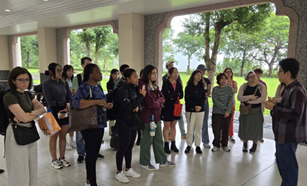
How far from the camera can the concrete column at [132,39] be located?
25.0 ft

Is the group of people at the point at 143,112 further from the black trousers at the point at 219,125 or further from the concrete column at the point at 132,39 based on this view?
the concrete column at the point at 132,39

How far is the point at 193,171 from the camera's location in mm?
3436

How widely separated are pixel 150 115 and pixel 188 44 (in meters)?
16.0

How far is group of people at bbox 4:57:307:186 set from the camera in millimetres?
2225

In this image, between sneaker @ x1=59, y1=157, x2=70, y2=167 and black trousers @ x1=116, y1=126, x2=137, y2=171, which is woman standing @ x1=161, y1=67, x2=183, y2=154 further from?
sneaker @ x1=59, y1=157, x2=70, y2=167

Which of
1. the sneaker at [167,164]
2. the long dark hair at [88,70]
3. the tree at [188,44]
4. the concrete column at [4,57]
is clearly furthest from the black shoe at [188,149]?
the concrete column at [4,57]

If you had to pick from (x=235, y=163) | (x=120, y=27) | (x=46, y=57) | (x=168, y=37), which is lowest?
(x=235, y=163)

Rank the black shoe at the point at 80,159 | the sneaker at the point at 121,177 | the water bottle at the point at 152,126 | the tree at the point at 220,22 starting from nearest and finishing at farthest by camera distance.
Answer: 1. the sneaker at the point at 121,177
2. the water bottle at the point at 152,126
3. the black shoe at the point at 80,159
4. the tree at the point at 220,22

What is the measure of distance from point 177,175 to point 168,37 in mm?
19687

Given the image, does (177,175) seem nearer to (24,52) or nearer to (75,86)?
(75,86)

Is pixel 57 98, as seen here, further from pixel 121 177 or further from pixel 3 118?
pixel 121 177

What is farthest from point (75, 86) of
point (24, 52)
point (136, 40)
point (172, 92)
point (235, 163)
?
point (24, 52)

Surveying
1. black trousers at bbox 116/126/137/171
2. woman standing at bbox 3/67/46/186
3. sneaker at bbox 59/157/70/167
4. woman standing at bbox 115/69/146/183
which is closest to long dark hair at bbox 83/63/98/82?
woman standing at bbox 115/69/146/183

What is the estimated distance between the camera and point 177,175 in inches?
130
